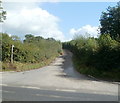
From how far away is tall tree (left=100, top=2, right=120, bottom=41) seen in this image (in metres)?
52.8

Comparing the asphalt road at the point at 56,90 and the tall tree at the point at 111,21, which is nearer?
the asphalt road at the point at 56,90

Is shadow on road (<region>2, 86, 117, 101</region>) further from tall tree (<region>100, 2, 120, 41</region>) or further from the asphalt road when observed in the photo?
tall tree (<region>100, 2, 120, 41</region>)

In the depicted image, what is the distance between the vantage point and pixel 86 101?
11164 millimetres

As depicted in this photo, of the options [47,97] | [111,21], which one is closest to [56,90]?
[47,97]

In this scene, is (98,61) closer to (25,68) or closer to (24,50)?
(25,68)

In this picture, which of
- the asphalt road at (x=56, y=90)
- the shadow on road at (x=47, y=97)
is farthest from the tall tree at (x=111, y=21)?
the shadow on road at (x=47, y=97)

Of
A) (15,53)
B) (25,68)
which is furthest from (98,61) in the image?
(15,53)

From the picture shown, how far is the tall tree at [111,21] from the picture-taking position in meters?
52.8

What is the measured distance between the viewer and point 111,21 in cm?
5534

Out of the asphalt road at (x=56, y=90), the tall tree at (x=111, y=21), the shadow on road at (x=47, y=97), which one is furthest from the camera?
the tall tree at (x=111, y=21)

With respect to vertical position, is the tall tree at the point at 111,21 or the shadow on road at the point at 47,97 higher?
the tall tree at the point at 111,21

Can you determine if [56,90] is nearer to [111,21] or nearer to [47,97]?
[47,97]

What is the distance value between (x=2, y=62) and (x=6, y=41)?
3861mm

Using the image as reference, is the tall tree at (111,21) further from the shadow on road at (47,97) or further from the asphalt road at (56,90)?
the shadow on road at (47,97)
